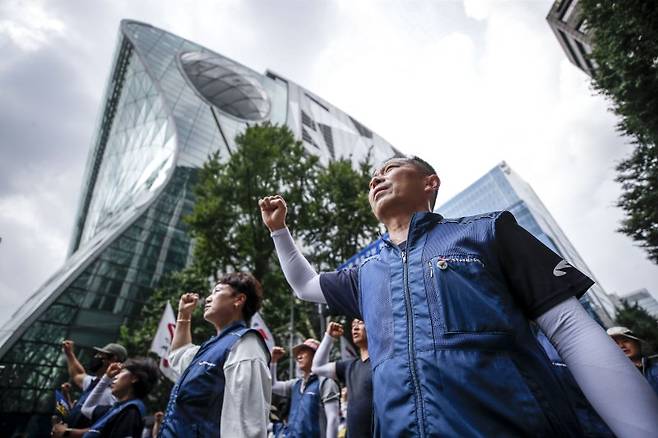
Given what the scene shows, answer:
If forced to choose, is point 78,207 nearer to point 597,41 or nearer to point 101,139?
point 101,139

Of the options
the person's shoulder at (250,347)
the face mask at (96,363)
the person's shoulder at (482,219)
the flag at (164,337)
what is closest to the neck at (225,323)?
the person's shoulder at (250,347)

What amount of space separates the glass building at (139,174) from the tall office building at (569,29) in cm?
1859

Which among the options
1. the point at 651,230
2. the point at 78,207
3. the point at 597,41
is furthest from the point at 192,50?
the point at 651,230

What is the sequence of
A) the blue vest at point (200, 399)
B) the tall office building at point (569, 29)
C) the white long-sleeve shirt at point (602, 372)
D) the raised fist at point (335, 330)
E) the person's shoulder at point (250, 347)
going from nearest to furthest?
1. the white long-sleeve shirt at point (602, 372)
2. the blue vest at point (200, 399)
3. the person's shoulder at point (250, 347)
4. the raised fist at point (335, 330)
5. the tall office building at point (569, 29)

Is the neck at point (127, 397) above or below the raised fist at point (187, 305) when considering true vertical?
below

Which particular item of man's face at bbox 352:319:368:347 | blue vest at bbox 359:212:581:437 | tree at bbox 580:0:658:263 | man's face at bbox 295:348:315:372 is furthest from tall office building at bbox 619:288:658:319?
blue vest at bbox 359:212:581:437

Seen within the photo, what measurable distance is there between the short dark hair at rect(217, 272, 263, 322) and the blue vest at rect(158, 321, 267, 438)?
1.73 feet

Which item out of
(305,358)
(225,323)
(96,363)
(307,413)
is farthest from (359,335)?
(96,363)

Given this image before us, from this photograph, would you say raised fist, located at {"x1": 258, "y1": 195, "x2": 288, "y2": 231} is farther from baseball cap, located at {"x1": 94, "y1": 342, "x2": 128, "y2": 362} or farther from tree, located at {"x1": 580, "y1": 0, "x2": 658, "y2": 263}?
tree, located at {"x1": 580, "y1": 0, "x2": 658, "y2": 263}

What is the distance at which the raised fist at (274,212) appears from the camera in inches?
68.1

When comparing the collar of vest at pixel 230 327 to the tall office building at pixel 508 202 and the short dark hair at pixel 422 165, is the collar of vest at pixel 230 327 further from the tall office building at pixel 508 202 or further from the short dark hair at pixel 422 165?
the tall office building at pixel 508 202

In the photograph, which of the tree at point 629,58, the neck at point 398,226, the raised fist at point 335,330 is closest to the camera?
the neck at point 398,226

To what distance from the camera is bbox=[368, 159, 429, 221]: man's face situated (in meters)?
1.45

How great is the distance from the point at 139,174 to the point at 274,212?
106 feet
